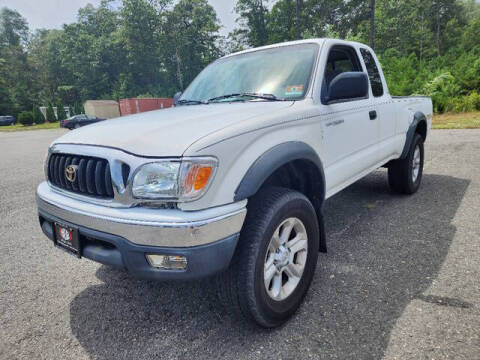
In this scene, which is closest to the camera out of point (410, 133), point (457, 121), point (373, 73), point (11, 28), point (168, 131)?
point (168, 131)

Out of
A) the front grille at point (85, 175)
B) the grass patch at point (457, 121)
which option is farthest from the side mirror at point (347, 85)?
the grass patch at point (457, 121)

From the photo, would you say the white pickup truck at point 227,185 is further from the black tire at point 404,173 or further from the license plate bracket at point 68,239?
the black tire at point 404,173

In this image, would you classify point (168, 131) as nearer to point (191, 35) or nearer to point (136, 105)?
point (136, 105)

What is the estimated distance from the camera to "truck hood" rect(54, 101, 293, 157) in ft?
5.27

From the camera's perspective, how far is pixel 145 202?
158cm

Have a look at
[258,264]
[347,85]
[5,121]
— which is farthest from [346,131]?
[5,121]

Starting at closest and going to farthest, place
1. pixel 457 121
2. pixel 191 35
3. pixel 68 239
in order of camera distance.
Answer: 1. pixel 68 239
2. pixel 457 121
3. pixel 191 35

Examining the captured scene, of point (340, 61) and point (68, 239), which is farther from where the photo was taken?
point (340, 61)

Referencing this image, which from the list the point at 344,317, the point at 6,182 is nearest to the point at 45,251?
the point at 344,317

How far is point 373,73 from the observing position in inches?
140

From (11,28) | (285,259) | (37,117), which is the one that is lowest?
(285,259)

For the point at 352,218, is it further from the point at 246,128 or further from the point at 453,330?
the point at 246,128

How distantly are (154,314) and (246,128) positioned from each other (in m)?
1.41

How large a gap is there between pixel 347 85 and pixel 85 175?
6.12 feet
